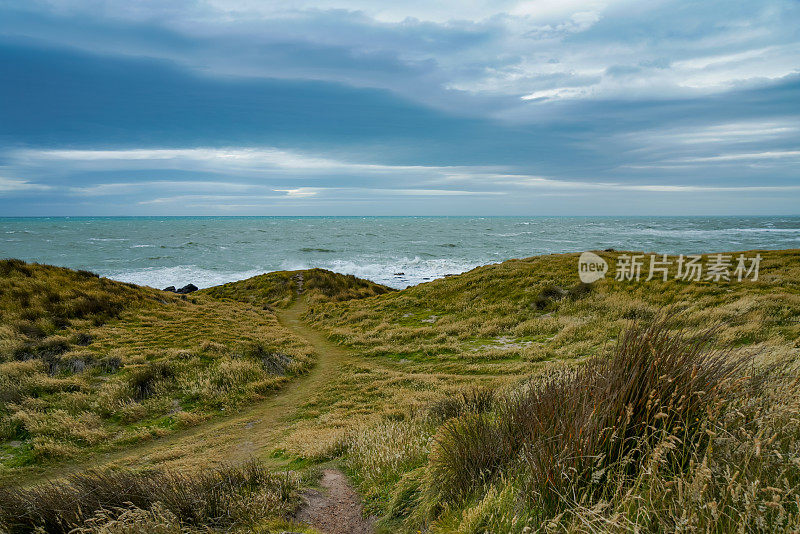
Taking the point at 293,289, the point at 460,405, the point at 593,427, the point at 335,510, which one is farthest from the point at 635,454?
the point at 293,289

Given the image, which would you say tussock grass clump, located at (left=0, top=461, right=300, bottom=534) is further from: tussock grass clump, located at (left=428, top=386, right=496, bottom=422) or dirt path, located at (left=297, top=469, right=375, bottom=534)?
tussock grass clump, located at (left=428, top=386, right=496, bottom=422)

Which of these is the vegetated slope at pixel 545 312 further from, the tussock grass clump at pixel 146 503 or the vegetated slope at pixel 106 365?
the tussock grass clump at pixel 146 503

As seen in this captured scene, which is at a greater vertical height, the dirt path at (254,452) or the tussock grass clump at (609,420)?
the tussock grass clump at (609,420)

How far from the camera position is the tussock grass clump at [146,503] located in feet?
13.7

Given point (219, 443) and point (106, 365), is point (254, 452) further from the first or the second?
point (106, 365)

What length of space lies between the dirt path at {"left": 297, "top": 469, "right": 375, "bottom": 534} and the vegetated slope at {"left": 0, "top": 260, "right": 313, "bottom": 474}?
7.20 metres

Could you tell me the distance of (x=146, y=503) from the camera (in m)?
4.51

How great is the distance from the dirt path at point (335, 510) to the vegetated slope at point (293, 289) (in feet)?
89.3

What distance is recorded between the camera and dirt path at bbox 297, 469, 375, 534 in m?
4.78

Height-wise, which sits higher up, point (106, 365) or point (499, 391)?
point (499, 391)

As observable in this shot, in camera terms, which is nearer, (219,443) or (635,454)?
(635,454)

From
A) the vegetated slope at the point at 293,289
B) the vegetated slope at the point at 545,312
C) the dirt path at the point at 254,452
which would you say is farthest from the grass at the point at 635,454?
the vegetated slope at the point at 293,289

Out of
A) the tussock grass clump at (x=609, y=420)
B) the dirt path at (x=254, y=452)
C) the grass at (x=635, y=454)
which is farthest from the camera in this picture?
the dirt path at (x=254, y=452)

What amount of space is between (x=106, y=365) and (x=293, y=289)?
2276 cm
